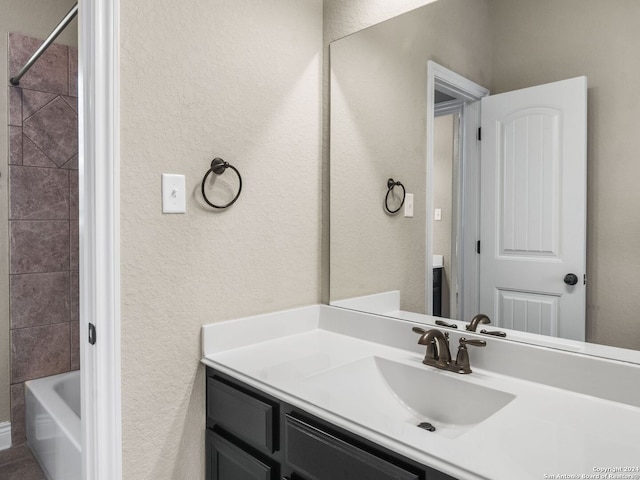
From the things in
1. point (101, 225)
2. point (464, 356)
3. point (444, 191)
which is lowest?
point (464, 356)

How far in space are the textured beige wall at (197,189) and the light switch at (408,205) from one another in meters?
0.38

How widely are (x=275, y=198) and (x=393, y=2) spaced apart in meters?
0.82

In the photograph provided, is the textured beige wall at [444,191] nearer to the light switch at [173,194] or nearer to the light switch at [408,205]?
the light switch at [408,205]

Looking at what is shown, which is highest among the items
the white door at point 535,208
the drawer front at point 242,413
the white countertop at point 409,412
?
the white door at point 535,208

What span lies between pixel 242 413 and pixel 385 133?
3.49 feet

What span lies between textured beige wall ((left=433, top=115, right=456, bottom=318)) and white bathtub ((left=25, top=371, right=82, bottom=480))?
141 cm

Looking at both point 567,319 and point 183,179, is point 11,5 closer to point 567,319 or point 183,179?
point 183,179

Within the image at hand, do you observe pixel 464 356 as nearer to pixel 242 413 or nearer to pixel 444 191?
pixel 444 191

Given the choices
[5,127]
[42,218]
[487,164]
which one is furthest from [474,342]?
[5,127]

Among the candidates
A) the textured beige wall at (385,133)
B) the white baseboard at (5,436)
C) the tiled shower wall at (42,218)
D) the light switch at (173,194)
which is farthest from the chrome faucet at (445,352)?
the white baseboard at (5,436)

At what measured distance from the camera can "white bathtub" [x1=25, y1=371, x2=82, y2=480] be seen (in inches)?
66.0

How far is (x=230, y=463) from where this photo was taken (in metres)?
1.26

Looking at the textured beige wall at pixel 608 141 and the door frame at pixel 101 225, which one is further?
the door frame at pixel 101 225

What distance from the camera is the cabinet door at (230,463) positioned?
116 centimetres
